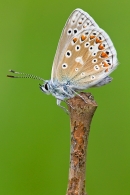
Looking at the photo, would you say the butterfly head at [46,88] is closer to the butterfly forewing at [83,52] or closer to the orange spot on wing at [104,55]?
the butterfly forewing at [83,52]

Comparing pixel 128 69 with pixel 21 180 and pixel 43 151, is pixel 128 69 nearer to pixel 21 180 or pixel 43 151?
pixel 43 151

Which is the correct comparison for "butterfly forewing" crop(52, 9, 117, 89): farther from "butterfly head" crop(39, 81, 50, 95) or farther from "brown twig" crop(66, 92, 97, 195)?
"brown twig" crop(66, 92, 97, 195)

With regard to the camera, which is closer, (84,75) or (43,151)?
(84,75)

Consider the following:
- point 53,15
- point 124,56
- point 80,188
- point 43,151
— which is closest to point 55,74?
point 43,151

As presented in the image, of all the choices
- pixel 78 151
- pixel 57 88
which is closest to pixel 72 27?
pixel 57 88

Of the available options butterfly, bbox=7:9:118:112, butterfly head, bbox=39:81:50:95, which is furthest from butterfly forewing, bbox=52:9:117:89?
butterfly head, bbox=39:81:50:95

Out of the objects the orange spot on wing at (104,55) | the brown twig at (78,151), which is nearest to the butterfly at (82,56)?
the orange spot on wing at (104,55)

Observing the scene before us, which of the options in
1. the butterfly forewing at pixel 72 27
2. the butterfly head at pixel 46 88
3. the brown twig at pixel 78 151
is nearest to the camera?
the brown twig at pixel 78 151
